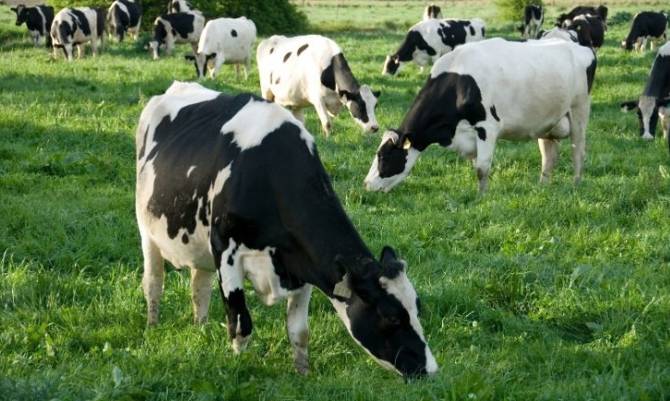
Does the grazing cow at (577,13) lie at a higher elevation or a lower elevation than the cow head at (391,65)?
lower

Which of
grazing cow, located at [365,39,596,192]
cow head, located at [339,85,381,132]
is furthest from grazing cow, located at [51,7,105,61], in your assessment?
grazing cow, located at [365,39,596,192]

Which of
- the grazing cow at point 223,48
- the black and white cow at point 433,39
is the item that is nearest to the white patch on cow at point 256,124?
the grazing cow at point 223,48

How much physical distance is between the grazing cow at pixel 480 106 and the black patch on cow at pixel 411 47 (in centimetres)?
1227

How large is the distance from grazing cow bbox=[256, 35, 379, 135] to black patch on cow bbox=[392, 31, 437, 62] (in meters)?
8.45

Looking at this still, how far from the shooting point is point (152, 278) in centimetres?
661

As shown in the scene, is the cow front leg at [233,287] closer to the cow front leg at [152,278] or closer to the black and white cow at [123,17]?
the cow front leg at [152,278]

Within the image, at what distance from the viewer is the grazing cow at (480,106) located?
10.7m

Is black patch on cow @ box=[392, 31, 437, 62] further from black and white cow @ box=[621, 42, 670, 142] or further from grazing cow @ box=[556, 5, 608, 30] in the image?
black and white cow @ box=[621, 42, 670, 142]

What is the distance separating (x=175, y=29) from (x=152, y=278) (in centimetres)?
2321

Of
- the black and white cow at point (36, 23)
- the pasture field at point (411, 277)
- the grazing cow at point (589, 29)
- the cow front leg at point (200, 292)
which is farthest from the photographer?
the black and white cow at point (36, 23)

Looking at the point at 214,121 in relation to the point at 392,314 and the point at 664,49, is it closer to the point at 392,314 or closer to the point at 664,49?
the point at 392,314

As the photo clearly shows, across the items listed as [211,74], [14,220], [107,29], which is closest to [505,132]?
[14,220]

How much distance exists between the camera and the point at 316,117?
1619cm

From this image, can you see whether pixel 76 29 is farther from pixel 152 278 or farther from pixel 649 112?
pixel 152 278
